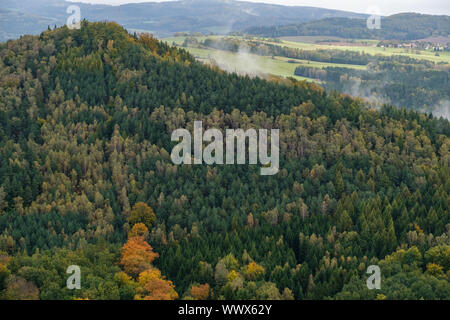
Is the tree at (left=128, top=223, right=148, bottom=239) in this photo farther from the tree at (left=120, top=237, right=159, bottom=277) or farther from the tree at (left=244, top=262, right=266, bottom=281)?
the tree at (left=244, top=262, right=266, bottom=281)

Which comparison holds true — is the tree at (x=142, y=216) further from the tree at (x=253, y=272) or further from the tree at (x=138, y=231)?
the tree at (x=253, y=272)

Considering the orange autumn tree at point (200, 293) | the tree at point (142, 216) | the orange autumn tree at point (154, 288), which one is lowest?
the orange autumn tree at point (200, 293)

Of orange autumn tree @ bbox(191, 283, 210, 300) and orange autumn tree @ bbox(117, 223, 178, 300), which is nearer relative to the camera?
orange autumn tree @ bbox(117, 223, 178, 300)

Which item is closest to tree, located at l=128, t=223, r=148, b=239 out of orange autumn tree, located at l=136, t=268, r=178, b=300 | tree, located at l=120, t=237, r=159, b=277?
tree, located at l=120, t=237, r=159, b=277

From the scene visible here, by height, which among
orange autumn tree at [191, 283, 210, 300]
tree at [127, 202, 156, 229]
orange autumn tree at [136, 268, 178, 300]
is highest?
tree at [127, 202, 156, 229]

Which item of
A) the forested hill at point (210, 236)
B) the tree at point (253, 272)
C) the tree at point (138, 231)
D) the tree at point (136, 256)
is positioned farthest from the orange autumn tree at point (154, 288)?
the tree at point (138, 231)

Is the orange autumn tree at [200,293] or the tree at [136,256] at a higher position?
the tree at [136,256]

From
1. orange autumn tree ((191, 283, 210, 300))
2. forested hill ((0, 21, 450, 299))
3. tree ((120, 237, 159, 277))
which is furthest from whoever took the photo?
tree ((120, 237, 159, 277))

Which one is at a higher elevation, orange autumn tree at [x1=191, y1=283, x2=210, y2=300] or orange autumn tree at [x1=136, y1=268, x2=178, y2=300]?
orange autumn tree at [x1=136, y1=268, x2=178, y2=300]
